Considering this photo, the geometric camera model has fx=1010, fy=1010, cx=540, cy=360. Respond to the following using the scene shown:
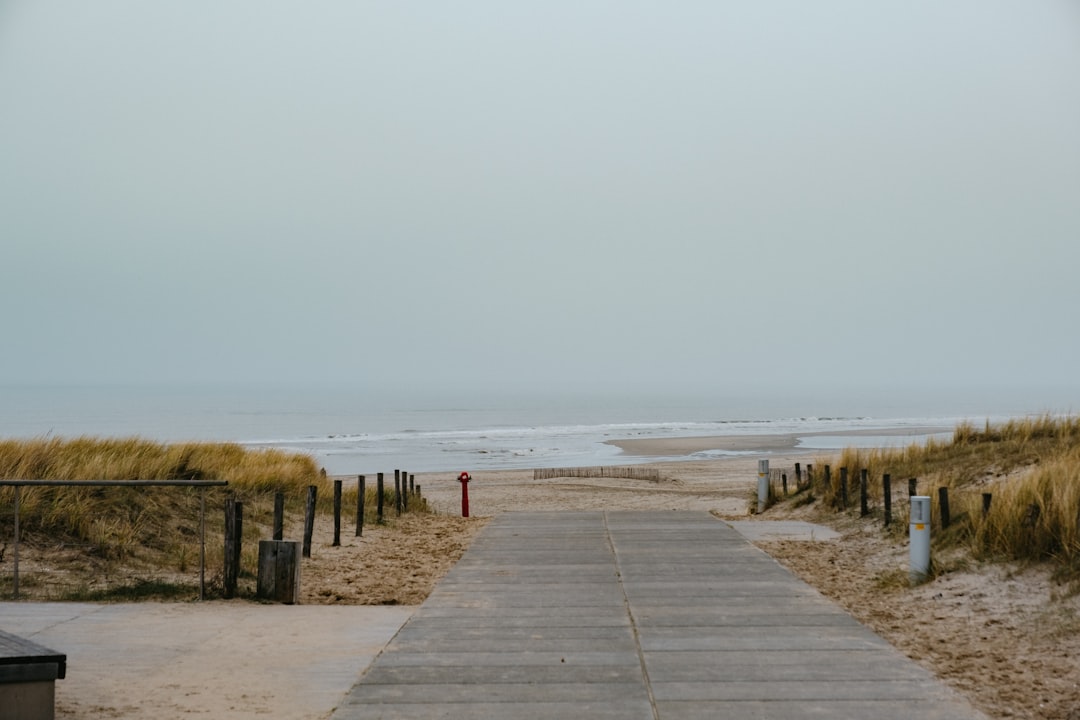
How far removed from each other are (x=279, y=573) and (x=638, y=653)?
12.9 feet

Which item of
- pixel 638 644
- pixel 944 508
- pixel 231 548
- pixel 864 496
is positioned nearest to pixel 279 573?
pixel 231 548

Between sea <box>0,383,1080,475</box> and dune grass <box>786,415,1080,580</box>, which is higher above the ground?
dune grass <box>786,415,1080,580</box>

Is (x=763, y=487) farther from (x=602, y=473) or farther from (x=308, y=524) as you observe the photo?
(x=602, y=473)

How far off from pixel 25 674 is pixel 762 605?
579 cm

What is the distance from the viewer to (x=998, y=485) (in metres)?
12.7

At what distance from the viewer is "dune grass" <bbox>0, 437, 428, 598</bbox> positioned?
37.4 ft

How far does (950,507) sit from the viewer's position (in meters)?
12.3

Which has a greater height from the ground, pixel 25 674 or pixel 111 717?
pixel 25 674

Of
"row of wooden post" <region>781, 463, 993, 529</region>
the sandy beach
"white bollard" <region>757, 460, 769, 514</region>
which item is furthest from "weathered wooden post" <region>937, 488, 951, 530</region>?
"white bollard" <region>757, 460, 769, 514</region>

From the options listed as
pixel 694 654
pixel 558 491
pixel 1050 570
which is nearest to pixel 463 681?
pixel 694 654

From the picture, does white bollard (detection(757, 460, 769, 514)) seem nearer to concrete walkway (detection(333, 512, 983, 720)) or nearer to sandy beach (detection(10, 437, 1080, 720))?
sandy beach (detection(10, 437, 1080, 720))

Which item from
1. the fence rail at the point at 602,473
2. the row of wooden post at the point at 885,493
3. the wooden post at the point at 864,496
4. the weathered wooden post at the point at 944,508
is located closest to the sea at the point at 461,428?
the fence rail at the point at 602,473

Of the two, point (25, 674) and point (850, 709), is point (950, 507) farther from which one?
point (25, 674)

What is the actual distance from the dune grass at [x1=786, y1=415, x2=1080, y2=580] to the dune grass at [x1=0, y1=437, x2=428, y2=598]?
305 inches
